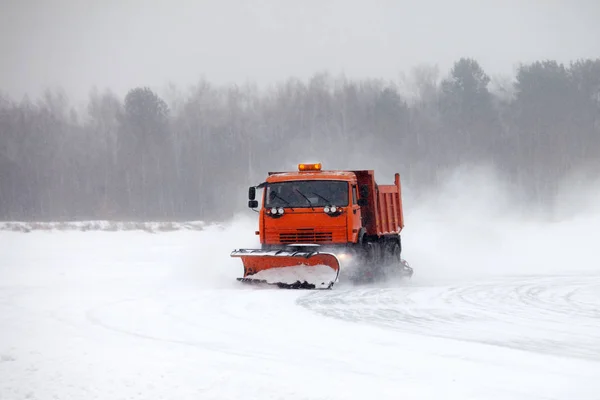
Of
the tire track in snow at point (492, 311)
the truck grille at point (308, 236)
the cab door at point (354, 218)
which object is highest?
the cab door at point (354, 218)

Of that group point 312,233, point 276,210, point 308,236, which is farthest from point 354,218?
point 276,210

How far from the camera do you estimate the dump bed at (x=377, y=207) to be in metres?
18.8

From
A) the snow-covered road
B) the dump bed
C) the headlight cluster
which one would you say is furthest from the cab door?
the headlight cluster

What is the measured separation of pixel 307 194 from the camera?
17266mm

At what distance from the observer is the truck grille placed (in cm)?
1677

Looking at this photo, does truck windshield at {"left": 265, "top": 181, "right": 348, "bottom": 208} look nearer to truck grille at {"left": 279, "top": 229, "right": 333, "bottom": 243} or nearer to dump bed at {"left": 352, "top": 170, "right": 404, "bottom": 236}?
truck grille at {"left": 279, "top": 229, "right": 333, "bottom": 243}

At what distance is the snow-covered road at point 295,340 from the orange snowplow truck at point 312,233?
70 cm

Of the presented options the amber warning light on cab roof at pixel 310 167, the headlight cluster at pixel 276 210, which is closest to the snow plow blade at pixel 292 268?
the headlight cluster at pixel 276 210

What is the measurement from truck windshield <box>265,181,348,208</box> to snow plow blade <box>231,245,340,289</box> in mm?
1225

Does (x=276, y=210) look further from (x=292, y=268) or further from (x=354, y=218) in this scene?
(x=354, y=218)

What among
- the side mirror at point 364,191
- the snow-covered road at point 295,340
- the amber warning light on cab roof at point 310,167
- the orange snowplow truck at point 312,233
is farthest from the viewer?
the amber warning light on cab roof at point 310,167

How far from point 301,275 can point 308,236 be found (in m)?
1.05

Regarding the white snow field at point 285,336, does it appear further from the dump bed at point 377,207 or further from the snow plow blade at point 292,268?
the dump bed at point 377,207

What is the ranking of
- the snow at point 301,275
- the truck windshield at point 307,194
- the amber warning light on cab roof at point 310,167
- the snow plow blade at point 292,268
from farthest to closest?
the amber warning light on cab roof at point 310,167 → the truck windshield at point 307,194 → the snow at point 301,275 → the snow plow blade at point 292,268
